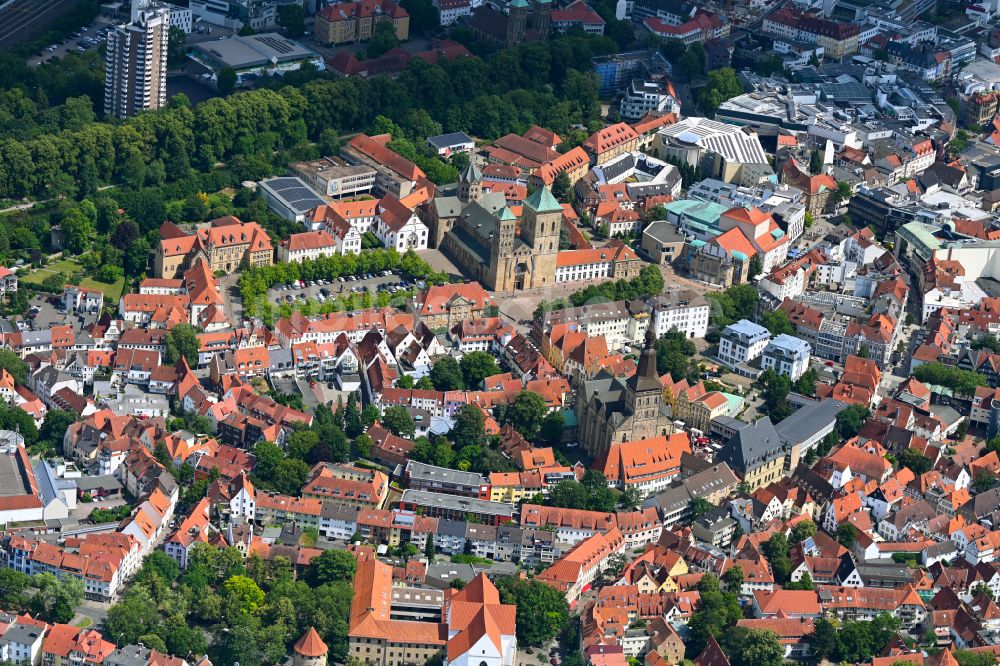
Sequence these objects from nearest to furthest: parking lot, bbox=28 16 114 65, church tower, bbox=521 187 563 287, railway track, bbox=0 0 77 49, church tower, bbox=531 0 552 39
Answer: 1. church tower, bbox=521 187 563 287
2. parking lot, bbox=28 16 114 65
3. railway track, bbox=0 0 77 49
4. church tower, bbox=531 0 552 39

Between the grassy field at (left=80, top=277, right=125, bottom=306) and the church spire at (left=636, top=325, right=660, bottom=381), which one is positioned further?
the grassy field at (left=80, top=277, right=125, bottom=306)

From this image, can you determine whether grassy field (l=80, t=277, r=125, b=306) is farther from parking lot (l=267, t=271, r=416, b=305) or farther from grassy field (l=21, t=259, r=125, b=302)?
parking lot (l=267, t=271, r=416, b=305)

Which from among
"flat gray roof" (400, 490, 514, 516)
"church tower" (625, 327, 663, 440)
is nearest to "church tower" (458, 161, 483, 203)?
"church tower" (625, 327, 663, 440)

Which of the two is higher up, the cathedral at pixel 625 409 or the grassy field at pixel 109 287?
the cathedral at pixel 625 409

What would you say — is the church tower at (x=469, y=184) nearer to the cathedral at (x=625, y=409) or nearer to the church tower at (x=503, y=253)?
the church tower at (x=503, y=253)

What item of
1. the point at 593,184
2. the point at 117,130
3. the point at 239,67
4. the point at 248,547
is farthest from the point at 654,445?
the point at 239,67

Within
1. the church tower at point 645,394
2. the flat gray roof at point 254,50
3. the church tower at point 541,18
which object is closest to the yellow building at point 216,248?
the church tower at point 645,394
